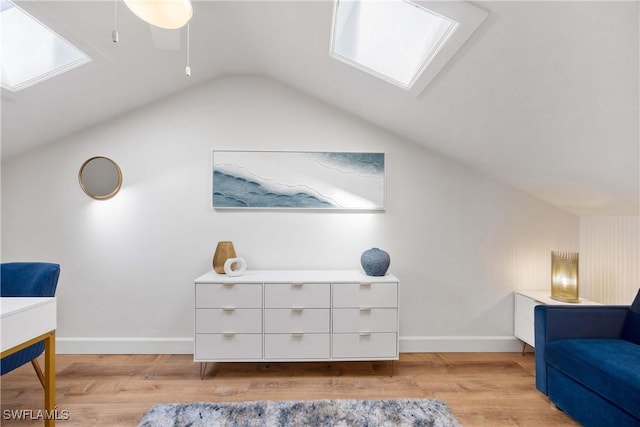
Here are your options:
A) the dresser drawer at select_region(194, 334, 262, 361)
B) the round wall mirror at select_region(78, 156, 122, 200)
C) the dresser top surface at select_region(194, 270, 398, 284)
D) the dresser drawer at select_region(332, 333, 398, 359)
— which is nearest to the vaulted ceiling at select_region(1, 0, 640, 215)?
the round wall mirror at select_region(78, 156, 122, 200)

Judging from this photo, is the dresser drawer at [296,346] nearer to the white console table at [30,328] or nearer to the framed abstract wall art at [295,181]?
the framed abstract wall art at [295,181]

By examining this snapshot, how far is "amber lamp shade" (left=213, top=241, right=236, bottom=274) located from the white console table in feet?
3.38

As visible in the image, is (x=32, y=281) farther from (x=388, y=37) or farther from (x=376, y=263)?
(x=388, y=37)

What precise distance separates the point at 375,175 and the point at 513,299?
1685 mm

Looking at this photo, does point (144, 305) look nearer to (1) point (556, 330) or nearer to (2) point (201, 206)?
(2) point (201, 206)

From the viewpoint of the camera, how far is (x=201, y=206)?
2.77 meters

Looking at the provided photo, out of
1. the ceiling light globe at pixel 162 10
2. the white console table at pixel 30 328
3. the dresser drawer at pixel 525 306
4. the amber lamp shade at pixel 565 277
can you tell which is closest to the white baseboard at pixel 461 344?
the dresser drawer at pixel 525 306

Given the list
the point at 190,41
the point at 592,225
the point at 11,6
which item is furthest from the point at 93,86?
the point at 592,225

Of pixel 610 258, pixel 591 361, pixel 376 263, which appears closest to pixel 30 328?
pixel 376 263

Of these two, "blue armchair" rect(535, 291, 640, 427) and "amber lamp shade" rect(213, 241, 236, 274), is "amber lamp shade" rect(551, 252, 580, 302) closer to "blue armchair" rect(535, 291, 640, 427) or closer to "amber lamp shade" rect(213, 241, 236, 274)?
"blue armchair" rect(535, 291, 640, 427)

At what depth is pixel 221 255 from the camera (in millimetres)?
2518

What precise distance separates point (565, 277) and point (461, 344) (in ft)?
3.31

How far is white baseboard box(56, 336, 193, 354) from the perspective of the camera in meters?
2.71

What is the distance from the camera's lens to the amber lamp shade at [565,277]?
2424mm
